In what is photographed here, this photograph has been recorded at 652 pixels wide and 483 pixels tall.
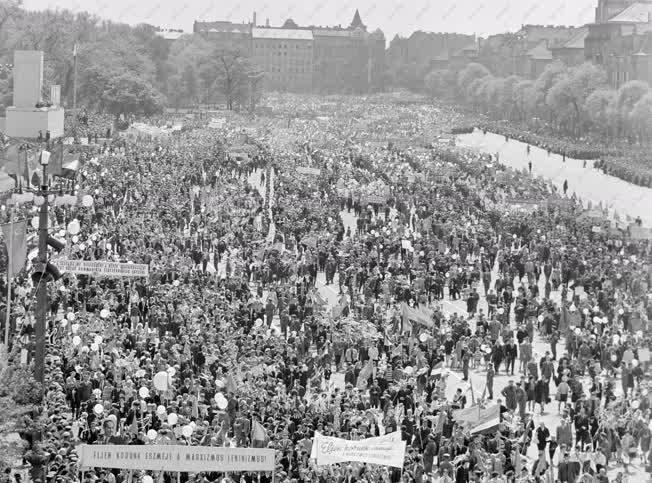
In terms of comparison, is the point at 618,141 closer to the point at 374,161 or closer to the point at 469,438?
the point at 374,161

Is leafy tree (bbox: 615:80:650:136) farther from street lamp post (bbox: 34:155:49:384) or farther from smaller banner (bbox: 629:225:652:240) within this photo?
street lamp post (bbox: 34:155:49:384)

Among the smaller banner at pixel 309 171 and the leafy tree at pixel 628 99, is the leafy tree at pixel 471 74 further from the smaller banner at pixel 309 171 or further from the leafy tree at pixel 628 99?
the smaller banner at pixel 309 171

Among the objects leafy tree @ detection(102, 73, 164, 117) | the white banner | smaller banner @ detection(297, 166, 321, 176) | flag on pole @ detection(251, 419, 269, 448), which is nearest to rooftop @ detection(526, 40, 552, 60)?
leafy tree @ detection(102, 73, 164, 117)

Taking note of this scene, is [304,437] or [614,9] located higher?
[614,9]

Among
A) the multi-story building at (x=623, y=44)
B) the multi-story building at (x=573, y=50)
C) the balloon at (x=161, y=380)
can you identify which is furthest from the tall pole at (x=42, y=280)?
the multi-story building at (x=573, y=50)

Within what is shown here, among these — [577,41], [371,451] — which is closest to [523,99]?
[577,41]

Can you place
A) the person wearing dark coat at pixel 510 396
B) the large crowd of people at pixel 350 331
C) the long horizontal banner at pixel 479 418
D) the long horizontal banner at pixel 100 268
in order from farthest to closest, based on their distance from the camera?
the long horizontal banner at pixel 100 268, the person wearing dark coat at pixel 510 396, the long horizontal banner at pixel 479 418, the large crowd of people at pixel 350 331

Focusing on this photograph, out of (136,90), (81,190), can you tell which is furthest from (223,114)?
(81,190)

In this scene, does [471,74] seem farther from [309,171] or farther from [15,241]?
[15,241]
